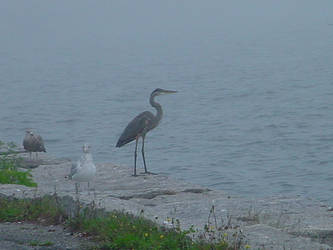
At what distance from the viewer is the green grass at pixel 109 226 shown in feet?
29.6

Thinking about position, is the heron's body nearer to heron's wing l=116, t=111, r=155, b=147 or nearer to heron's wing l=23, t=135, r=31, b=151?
heron's wing l=116, t=111, r=155, b=147

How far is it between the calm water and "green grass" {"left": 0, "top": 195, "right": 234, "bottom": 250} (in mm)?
11118

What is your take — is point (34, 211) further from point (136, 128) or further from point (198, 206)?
point (136, 128)

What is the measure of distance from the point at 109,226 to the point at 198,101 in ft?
106

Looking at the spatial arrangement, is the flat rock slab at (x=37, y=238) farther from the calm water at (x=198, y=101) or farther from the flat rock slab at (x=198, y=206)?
the calm water at (x=198, y=101)

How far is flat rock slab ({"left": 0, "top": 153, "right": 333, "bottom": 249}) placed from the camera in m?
10.1

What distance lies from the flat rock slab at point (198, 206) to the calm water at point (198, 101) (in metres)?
5.63

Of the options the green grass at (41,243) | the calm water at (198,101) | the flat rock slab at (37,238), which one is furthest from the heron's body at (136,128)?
the green grass at (41,243)

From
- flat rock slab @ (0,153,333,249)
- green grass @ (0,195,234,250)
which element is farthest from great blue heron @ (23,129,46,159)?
green grass @ (0,195,234,250)

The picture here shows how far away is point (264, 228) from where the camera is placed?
34.0ft

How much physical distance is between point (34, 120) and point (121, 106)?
5.10 metres

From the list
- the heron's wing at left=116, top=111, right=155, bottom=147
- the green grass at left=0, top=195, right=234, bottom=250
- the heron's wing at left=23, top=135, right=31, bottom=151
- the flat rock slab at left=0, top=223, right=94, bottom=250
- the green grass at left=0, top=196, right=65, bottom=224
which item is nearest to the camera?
the green grass at left=0, top=195, right=234, bottom=250

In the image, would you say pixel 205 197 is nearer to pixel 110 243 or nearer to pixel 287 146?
pixel 110 243

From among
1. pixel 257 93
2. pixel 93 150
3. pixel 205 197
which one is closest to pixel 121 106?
pixel 257 93
